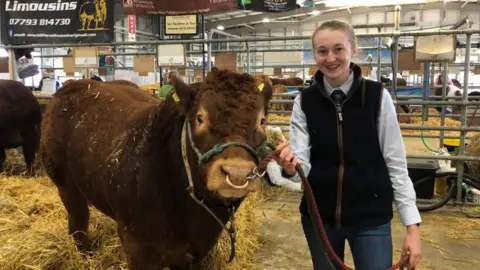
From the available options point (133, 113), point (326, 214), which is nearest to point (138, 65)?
point (133, 113)

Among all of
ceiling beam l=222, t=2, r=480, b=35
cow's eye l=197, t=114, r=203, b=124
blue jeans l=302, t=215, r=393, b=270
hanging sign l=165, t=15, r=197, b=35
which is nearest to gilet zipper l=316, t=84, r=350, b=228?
blue jeans l=302, t=215, r=393, b=270

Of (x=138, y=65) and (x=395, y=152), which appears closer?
(x=395, y=152)

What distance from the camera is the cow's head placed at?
1.62 meters

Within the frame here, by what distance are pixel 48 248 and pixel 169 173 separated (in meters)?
1.49

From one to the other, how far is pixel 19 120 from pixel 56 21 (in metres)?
1.60

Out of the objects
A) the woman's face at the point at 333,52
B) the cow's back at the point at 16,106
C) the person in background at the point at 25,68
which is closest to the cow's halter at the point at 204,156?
the woman's face at the point at 333,52

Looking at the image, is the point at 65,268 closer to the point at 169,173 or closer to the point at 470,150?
the point at 169,173

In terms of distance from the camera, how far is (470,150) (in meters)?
5.97

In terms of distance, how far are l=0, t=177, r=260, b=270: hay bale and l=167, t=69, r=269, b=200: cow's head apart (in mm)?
1599

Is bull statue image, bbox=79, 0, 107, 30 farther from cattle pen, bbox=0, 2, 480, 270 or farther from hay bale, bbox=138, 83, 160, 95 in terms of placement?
hay bale, bbox=138, 83, 160, 95

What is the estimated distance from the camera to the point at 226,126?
5.86ft

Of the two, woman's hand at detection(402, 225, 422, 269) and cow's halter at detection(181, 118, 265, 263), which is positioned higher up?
cow's halter at detection(181, 118, 265, 263)

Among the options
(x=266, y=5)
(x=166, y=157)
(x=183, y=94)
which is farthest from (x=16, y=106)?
(x=183, y=94)

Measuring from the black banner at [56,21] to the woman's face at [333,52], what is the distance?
4.76 metres
